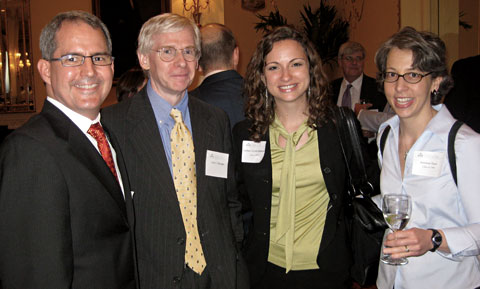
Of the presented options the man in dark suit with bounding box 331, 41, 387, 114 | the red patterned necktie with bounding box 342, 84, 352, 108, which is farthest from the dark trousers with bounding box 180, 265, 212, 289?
the red patterned necktie with bounding box 342, 84, 352, 108

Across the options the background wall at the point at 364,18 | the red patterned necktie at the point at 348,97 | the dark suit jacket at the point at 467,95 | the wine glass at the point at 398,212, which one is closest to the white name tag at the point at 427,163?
the wine glass at the point at 398,212

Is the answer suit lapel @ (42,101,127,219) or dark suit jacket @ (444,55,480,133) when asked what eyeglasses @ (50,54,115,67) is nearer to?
suit lapel @ (42,101,127,219)

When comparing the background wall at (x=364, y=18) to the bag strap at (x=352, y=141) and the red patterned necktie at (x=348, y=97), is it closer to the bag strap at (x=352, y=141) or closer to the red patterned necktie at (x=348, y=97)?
the red patterned necktie at (x=348, y=97)

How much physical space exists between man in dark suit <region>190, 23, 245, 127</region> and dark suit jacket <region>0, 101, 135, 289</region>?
1429 mm

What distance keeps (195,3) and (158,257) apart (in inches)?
221

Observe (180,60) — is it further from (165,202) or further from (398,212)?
(398,212)

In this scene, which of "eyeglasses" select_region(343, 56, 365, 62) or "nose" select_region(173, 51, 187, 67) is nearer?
"nose" select_region(173, 51, 187, 67)

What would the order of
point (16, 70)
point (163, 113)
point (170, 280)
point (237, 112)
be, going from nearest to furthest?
point (170, 280) < point (163, 113) < point (237, 112) < point (16, 70)

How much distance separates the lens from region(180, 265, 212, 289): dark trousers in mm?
1783

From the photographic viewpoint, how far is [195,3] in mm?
6570

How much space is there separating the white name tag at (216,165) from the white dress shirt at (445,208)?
80 cm

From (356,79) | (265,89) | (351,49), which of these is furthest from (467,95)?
(351,49)

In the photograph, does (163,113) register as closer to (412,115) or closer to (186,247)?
(186,247)

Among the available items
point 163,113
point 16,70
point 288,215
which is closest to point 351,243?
point 288,215
